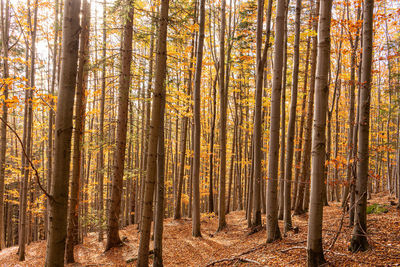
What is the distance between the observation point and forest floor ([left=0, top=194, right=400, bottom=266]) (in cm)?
483

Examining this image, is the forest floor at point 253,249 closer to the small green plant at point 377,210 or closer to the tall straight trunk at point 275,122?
the small green plant at point 377,210

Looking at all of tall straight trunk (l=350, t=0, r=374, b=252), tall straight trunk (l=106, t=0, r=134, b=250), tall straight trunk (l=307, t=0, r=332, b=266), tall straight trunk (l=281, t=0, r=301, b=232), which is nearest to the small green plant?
tall straight trunk (l=281, t=0, r=301, b=232)

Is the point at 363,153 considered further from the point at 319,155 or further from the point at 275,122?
the point at 275,122

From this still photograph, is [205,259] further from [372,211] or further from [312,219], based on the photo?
[372,211]

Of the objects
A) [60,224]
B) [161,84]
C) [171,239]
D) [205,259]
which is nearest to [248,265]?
[205,259]

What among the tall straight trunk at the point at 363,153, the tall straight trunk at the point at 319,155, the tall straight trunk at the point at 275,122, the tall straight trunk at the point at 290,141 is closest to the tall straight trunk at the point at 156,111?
the tall straight trunk at the point at 319,155

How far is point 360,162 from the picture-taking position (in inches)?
197

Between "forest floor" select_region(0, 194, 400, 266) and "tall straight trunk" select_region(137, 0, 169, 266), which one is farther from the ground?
"tall straight trunk" select_region(137, 0, 169, 266)

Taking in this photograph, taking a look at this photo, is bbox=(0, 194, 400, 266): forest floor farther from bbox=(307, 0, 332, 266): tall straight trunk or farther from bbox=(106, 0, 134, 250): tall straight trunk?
bbox=(106, 0, 134, 250): tall straight trunk

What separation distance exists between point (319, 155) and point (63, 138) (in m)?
3.88

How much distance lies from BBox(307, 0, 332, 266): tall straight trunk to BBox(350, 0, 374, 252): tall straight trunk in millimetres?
1119

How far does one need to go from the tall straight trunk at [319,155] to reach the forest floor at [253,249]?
43 cm

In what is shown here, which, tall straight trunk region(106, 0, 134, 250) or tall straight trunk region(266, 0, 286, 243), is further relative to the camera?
tall straight trunk region(106, 0, 134, 250)

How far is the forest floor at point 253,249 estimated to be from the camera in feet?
15.9
